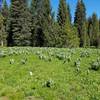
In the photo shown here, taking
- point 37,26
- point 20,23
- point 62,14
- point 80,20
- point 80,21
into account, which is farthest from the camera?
point 80,21

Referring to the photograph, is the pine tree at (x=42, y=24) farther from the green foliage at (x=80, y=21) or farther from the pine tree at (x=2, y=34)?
the green foliage at (x=80, y=21)

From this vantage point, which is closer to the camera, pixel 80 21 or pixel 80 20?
pixel 80 20

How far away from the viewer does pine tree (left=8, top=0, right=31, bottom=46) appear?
67062 mm

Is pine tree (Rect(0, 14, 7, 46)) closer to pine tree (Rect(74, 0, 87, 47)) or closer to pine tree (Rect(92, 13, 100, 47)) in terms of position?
pine tree (Rect(74, 0, 87, 47))

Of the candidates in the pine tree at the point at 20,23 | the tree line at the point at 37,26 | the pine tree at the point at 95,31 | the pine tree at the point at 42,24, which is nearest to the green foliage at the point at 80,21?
the tree line at the point at 37,26

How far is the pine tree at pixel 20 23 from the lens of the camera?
220 ft

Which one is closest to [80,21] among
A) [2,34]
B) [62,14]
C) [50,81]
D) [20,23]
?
[62,14]

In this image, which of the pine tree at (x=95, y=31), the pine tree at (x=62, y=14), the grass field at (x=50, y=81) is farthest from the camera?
the pine tree at (x=95, y=31)

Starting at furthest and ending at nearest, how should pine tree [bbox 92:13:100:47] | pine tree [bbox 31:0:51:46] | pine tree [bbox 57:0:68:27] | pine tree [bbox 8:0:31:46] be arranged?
1. pine tree [bbox 92:13:100:47]
2. pine tree [bbox 57:0:68:27]
3. pine tree [bbox 31:0:51:46]
4. pine tree [bbox 8:0:31:46]

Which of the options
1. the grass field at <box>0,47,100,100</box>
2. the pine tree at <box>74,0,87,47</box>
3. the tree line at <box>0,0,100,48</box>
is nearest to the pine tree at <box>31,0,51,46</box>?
the tree line at <box>0,0,100,48</box>

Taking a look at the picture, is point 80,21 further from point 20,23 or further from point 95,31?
point 95,31

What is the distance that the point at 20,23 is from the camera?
225ft

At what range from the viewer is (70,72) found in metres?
14.5

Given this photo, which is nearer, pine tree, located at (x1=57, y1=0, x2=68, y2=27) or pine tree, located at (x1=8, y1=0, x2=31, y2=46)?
pine tree, located at (x1=8, y1=0, x2=31, y2=46)
